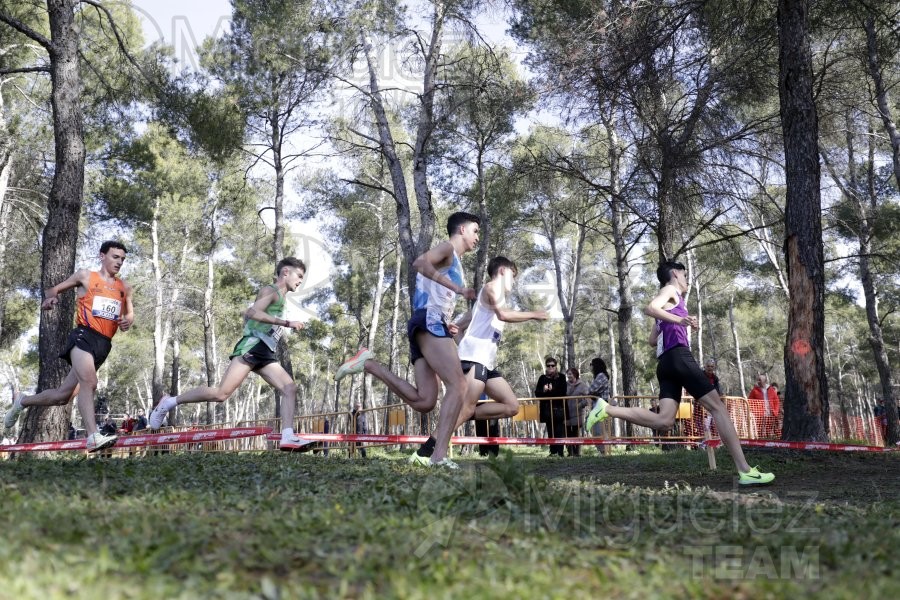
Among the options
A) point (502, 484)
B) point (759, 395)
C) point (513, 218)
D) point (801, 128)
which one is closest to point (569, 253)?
point (513, 218)

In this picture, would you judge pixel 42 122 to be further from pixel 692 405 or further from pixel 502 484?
pixel 502 484

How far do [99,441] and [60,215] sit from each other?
413 centimetres

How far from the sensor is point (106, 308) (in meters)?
7.01

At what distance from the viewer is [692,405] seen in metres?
Result: 16.7

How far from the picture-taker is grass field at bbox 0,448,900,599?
213cm

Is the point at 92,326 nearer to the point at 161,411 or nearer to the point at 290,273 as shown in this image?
the point at 161,411

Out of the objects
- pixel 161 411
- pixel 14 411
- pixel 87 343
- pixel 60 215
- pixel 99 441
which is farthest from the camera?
pixel 60 215

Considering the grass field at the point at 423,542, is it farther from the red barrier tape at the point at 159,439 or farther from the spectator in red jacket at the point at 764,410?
the spectator in red jacket at the point at 764,410

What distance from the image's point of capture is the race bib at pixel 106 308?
696cm

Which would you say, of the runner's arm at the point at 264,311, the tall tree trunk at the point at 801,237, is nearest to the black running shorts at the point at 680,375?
the runner's arm at the point at 264,311

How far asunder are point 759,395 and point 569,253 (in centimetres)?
2232

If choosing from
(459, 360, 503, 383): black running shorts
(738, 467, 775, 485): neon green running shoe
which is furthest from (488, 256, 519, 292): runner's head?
(738, 467, 775, 485): neon green running shoe

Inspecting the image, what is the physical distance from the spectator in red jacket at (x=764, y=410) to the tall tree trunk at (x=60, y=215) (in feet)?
49.5

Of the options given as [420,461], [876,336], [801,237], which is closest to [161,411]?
[420,461]
